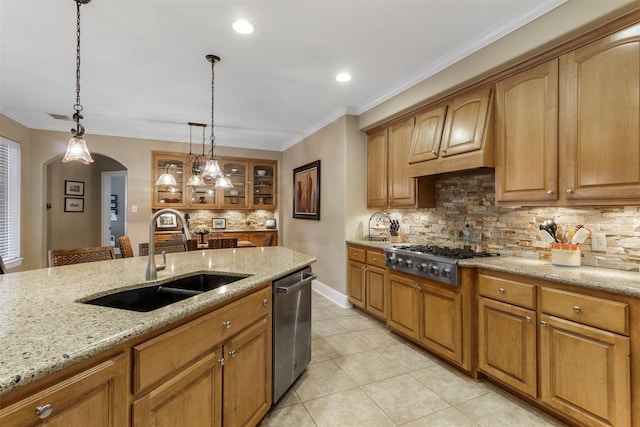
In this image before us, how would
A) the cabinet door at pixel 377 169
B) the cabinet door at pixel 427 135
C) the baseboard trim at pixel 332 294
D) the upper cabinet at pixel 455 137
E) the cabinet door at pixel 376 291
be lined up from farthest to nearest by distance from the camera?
the baseboard trim at pixel 332 294
the cabinet door at pixel 377 169
the cabinet door at pixel 376 291
the cabinet door at pixel 427 135
the upper cabinet at pixel 455 137

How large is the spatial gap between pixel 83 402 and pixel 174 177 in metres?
5.32

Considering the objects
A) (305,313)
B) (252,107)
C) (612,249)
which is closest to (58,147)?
(252,107)

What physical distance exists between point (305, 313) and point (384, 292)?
51.8 inches

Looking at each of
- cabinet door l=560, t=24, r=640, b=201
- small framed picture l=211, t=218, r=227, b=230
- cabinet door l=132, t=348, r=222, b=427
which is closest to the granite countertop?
cabinet door l=132, t=348, r=222, b=427

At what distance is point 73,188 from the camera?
20.0 feet

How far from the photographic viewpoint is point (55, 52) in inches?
105

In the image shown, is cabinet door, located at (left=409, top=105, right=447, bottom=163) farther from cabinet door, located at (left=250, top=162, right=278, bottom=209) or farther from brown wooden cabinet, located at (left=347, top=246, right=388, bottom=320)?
cabinet door, located at (left=250, top=162, right=278, bottom=209)

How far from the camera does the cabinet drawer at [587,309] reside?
157 cm

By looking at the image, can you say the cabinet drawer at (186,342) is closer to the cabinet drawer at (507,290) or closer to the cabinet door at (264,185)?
the cabinet drawer at (507,290)

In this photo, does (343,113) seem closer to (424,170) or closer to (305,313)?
(424,170)

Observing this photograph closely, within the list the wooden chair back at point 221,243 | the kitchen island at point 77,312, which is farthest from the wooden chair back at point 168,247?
the kitchen island at point 77,312

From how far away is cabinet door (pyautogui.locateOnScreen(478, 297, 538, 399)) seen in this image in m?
1.95

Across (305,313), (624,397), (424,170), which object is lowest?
(624,397)

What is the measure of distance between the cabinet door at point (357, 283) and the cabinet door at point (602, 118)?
2232 mm
